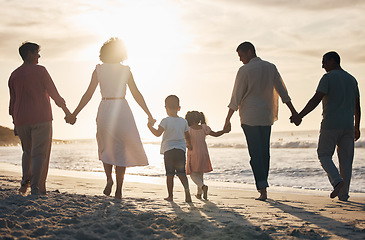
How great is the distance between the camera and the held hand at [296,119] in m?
6.32

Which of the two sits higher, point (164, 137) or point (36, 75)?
point (36, 75)

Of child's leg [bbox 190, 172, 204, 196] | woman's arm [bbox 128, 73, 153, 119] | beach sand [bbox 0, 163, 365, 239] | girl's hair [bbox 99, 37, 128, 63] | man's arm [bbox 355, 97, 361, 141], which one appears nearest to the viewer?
beach sand [bbox 0, 163, 365, 239]

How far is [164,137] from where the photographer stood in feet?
20.4

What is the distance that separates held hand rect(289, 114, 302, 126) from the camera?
20.7 ft

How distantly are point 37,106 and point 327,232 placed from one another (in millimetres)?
3810

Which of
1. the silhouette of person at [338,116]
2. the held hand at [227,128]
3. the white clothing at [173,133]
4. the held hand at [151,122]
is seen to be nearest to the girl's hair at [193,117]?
the held hand at [227,128]

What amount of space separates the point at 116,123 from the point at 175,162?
1.01 m

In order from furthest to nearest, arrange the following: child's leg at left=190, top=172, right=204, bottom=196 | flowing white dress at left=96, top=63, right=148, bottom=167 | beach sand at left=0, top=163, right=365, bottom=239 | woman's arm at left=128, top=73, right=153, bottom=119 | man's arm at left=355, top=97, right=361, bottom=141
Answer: child's leg at left=190, top=172, right=204, bottom=196 < man's arm at left=355, top=97, right=361, bottom=141 < woman's arm at left=128, top=73, right=153, bottom=119 < flowing white dress at left=96, top=63, right=148, bottom=167 < beach sand at left=0, top=163, right=365, bottom=239

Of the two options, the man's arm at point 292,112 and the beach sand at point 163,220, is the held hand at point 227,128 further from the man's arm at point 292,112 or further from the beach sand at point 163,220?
the beach sand at point 163,220

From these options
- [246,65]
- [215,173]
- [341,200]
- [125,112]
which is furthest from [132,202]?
[215,173]

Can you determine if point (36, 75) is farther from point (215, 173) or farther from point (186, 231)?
point (215, 173)

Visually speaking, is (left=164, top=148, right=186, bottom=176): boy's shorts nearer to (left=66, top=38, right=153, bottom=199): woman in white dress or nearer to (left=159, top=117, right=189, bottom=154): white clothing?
(left=159, top=117, right=189, bottom=154): white clothing

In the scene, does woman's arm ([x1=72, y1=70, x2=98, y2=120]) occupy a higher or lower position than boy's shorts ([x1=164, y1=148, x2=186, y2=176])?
higher

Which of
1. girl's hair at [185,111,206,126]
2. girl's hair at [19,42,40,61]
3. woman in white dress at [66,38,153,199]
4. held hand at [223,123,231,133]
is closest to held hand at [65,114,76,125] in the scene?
woman in white dress at [66,38,153,199]
